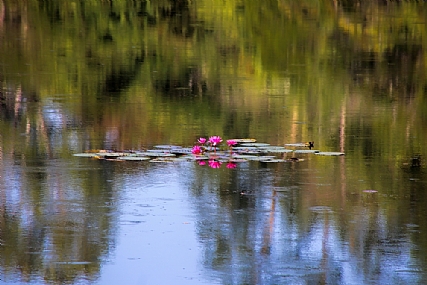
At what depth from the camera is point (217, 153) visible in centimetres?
898

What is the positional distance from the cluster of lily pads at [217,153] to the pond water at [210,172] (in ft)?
0.46

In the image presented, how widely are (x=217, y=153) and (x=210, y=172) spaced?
812 millimetres

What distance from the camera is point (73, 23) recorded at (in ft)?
89.6

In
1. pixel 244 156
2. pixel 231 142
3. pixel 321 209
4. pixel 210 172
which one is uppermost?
pixel 231 142

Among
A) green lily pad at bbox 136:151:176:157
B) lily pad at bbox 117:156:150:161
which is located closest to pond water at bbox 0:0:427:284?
lily pad at bbox 117:156:150:161

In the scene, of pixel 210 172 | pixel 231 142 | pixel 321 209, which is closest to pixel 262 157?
pixel 231 142

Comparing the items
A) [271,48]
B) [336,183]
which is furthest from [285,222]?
[271,48]

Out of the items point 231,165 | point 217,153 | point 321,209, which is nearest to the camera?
point 321,209

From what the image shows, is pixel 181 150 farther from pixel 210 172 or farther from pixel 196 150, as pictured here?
pixel 210 172

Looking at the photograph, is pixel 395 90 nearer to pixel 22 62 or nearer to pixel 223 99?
pixel 223 99

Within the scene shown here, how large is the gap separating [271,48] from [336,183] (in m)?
14.1

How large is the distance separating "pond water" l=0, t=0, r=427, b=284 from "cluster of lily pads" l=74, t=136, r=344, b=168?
141 mm

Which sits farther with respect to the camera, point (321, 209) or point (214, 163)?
point (214, 163)

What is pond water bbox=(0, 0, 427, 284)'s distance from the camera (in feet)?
19.2
